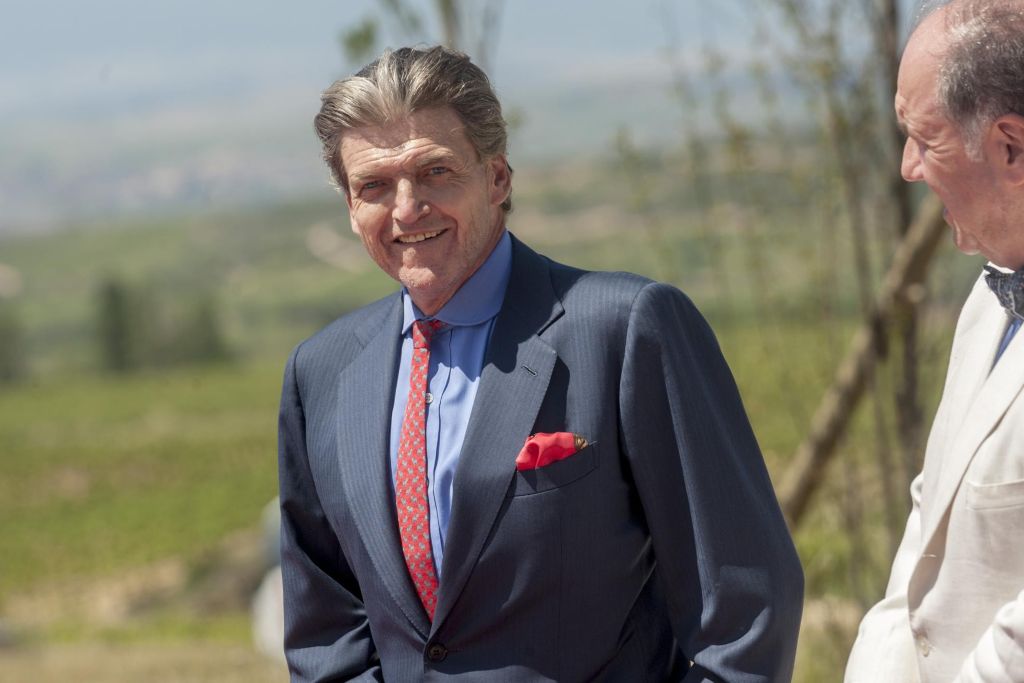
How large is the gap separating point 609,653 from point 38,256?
153 metres

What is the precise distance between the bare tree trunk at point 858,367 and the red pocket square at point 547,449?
7.04ft

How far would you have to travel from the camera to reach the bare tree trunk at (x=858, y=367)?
12.8 feet

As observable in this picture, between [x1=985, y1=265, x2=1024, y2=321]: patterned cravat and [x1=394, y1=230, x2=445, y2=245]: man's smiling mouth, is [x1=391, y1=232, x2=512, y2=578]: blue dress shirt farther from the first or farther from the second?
[x1=985, y1=265, x2=1024, y2=321]: patterned cravat

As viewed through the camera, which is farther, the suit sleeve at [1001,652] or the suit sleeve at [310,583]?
the suit sleeve at [310,583]

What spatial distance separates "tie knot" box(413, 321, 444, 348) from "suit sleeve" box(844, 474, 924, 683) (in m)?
0.77

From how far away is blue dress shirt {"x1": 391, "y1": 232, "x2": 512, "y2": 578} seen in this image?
2.08 metres

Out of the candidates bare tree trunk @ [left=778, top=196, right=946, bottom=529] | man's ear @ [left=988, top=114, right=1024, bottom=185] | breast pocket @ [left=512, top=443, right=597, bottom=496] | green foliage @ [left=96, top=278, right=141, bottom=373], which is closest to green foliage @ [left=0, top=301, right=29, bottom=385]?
green foliage @ [left=96, top=278, right=141, bottom=373]

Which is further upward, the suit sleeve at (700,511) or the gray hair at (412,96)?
the gray hair at (412,96)

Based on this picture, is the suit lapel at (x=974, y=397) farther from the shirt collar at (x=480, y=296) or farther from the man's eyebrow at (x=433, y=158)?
the man's eyebrow at (x=433, y=158)

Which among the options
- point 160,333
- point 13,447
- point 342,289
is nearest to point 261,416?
point 13,447

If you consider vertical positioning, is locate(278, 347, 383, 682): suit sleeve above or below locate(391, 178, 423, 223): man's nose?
below

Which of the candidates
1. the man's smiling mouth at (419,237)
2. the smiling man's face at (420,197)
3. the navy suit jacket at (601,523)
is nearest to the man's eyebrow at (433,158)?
the smiling man's face at (420,197)

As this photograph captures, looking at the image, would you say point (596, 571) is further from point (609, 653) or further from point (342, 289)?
point (342, 289)

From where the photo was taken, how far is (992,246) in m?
1.76
